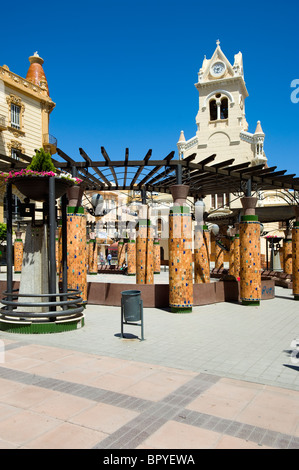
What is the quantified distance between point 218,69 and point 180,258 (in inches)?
1615

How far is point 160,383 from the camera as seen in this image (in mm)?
5172

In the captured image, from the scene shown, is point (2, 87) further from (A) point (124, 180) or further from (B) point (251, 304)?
(B) point (251, 304)

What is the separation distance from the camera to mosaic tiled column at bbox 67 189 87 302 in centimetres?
1152

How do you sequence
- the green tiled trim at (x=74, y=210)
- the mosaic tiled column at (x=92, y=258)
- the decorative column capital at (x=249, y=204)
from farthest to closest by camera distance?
the mosaic tiled column at (x=92, y=258), the decorative column capital at (x=249, y=204), the green tiled trim at (x=74, y=210)

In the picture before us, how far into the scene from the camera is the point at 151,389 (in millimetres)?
4949

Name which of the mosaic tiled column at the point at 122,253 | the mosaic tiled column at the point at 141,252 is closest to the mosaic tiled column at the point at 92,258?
the mosaic tiled column at the point at 122,253

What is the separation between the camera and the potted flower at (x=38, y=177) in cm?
844

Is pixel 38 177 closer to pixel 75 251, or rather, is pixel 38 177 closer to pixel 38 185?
pixel 38 185

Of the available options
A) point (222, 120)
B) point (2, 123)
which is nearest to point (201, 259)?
point (2, 123)

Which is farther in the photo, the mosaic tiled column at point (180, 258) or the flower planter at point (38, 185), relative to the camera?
the mosaic tiled column at point (180, 258)

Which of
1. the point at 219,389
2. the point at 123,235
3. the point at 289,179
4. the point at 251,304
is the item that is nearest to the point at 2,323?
the point at 219,389

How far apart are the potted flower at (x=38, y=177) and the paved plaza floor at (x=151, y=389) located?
3307mm

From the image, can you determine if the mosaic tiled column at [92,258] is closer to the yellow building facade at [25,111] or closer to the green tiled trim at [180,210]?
the yellow building facade at [25,111]

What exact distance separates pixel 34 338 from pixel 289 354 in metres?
5.03
